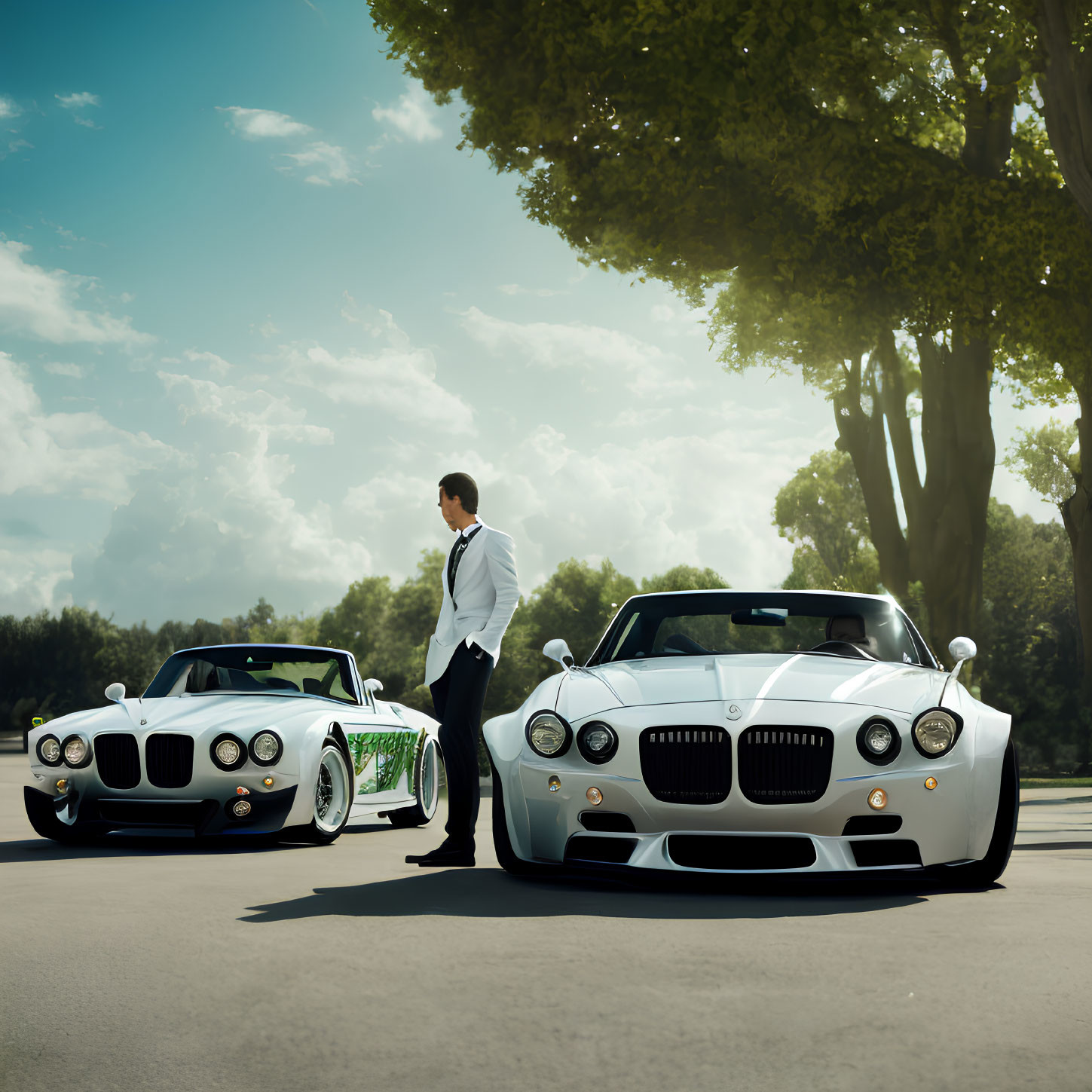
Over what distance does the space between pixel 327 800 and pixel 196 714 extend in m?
1.03

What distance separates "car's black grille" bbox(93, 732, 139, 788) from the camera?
7.73 meters

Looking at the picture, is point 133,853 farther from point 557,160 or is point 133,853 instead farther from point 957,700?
point 557,160

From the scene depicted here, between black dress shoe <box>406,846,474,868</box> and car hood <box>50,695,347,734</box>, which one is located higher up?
car hood <box>50,695,347,734</box>

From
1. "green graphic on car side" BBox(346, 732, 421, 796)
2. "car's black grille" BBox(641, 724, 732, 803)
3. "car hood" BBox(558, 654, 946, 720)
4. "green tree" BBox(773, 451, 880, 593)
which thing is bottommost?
"green graphic on car side" BBox(346, 732, 421, 796)

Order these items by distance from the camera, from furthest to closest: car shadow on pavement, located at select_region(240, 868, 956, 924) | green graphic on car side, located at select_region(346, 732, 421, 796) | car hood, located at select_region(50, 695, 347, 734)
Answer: green graphic on car side, located at select_region(346, 732, 421, 796)
car hood, located at select_region(50, 695, 347, 734)
car shadow on pavement, located at select_region(240, 868, 956, 924)

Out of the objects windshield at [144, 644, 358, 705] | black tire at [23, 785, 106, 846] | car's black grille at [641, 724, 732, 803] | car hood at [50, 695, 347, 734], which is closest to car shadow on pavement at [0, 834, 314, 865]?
black tire at [23, 785, 106, 846]

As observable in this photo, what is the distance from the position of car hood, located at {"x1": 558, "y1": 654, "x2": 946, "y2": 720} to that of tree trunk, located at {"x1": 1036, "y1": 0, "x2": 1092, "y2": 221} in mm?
12730

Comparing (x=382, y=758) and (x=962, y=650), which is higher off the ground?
(x=962, y=650)

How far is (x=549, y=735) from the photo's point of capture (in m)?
5.37

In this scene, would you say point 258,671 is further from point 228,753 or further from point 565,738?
point 565,738

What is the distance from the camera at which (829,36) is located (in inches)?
691

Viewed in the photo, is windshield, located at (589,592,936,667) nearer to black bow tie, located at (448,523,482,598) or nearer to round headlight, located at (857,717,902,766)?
black bow tie, located at (448,523,482,598)

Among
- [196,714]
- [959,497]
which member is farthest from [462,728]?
[959,497]

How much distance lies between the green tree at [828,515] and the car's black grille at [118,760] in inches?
2074
